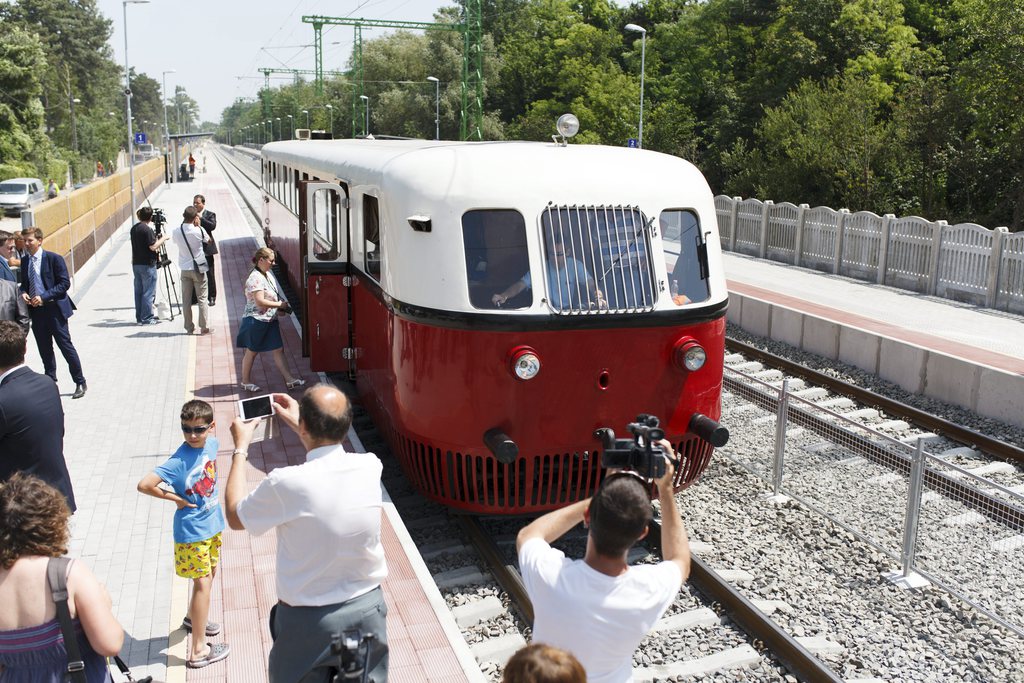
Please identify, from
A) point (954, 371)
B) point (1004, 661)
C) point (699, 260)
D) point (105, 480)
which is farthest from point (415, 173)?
point (954, 371)

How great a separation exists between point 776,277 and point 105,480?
15.5 meters

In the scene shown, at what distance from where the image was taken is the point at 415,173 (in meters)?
7.20

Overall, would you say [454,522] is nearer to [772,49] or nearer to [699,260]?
[699,260]

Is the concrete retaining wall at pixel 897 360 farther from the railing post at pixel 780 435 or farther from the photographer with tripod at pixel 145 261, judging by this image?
the photographer with tripod at pixel 145 261

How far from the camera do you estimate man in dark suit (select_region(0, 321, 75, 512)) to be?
5.06 metres

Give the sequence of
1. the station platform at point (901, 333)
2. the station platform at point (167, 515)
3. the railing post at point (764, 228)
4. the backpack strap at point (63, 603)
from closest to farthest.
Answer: the backpack strap at point (63, 603) < the station platform at point (167, 515) < the station platform at point (901, 333) < the railing post at point (764, 228)

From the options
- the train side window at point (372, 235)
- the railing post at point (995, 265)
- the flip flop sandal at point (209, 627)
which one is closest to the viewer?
the flip flop sandal at point (209, 627)

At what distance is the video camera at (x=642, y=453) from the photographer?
3693mm

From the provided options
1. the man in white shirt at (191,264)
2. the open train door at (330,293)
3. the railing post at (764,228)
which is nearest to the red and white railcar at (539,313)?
the open train door at (330,293)

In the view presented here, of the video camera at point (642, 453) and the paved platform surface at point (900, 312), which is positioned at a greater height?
the video camera at point (642, 453)

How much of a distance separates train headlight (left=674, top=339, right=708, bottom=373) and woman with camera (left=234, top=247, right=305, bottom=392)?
476 centimetres

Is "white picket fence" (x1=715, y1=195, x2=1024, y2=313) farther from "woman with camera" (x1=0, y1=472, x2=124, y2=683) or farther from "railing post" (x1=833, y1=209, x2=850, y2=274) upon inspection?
"woman with camera" (x1=0, y1=472, x2=124, y2=683)

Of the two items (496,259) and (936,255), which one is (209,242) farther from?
(936,255)

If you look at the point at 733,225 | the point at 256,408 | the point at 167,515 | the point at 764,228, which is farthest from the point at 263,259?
the point at 733,225
